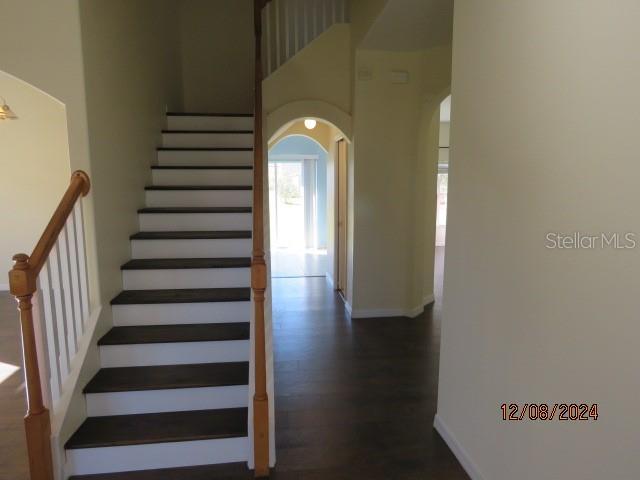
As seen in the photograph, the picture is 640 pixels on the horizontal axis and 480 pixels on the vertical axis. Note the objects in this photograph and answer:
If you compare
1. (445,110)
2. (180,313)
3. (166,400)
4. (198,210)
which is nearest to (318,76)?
(198,210)

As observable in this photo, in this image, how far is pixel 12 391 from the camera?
9.77 feet

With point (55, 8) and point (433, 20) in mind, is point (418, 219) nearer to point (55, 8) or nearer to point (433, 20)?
point (433, 20)

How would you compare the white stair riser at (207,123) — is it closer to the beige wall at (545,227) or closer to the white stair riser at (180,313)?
the white stair riser at (180,313)

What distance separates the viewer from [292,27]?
Result: 4.59 meters

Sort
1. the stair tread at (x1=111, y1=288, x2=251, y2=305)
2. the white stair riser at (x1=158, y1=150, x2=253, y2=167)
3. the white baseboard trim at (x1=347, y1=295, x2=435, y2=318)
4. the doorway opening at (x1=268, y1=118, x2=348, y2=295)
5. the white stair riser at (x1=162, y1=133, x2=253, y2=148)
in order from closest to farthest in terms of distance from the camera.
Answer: the stair tread at (x1=111, y1=288, x2=251, y2=305) → the white stair riser at (x1=158, y1=150, x2=253, y2=167) → the white stair riser at (x1=162, y1=133, x2=253, y2=148) → the white baseboard trim at (x1=347, y1=295, x2=435, y2=318) → the doorway opening at (x1=268, y1=118, x2=348, y2=295)

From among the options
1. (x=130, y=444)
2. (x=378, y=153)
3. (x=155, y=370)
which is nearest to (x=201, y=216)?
(x=155, y=370)

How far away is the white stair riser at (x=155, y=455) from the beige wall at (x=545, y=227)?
1.29 m

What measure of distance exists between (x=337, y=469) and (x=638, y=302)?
1.70m

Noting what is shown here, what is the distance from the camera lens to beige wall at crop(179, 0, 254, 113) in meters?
5.31

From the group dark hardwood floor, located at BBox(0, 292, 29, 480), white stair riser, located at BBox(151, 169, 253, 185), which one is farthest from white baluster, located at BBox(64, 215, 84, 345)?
white stair riser, located at BBox(151, 169, 253, 185)

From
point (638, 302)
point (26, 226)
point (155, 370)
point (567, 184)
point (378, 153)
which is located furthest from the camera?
point (26, 226)

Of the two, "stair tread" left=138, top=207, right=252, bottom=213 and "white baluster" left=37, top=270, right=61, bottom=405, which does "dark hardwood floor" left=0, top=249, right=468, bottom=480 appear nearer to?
"white baluster" left=37, top=270, right=61, bottom=405

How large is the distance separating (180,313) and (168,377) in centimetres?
46
